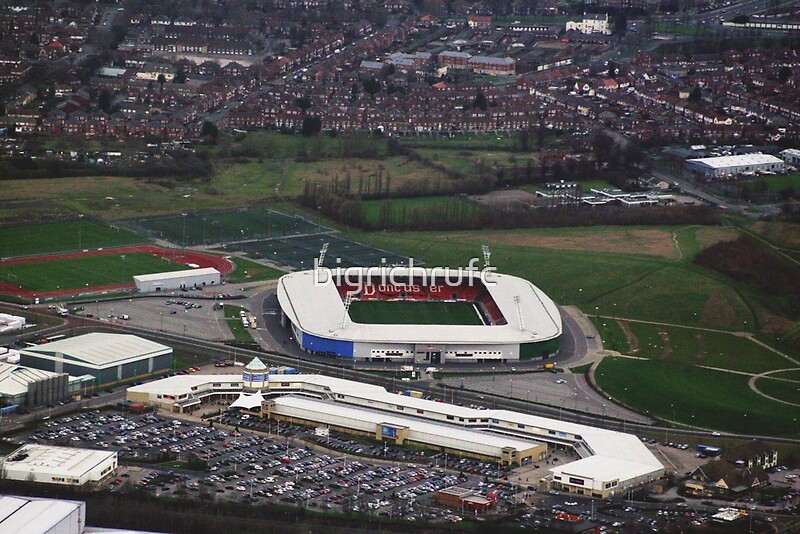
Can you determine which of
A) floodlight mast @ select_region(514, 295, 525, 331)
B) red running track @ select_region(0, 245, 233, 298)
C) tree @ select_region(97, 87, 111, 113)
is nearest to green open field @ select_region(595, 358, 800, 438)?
floodlight mast @ select_region(514, 295, 525, 331)

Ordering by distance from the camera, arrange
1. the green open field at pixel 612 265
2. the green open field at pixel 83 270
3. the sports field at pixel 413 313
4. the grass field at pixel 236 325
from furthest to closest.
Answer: the green open field at pixel 83 270 < the green open field at pixel 612 265 < the sports field at pixel 413 313 < the grass field at pixel 236 325

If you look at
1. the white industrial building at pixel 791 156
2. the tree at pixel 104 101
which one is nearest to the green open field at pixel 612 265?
the white industrial building at pixel 791 156

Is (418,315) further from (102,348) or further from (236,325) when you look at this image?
(102,348)

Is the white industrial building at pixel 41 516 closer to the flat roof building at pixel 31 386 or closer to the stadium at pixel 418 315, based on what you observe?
the flat roof building at pixel 31 386

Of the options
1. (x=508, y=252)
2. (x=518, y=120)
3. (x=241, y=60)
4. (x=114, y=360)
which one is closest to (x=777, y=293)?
(x=508, y=252)

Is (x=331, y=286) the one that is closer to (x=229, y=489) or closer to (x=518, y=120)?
(x=229, y=489)
